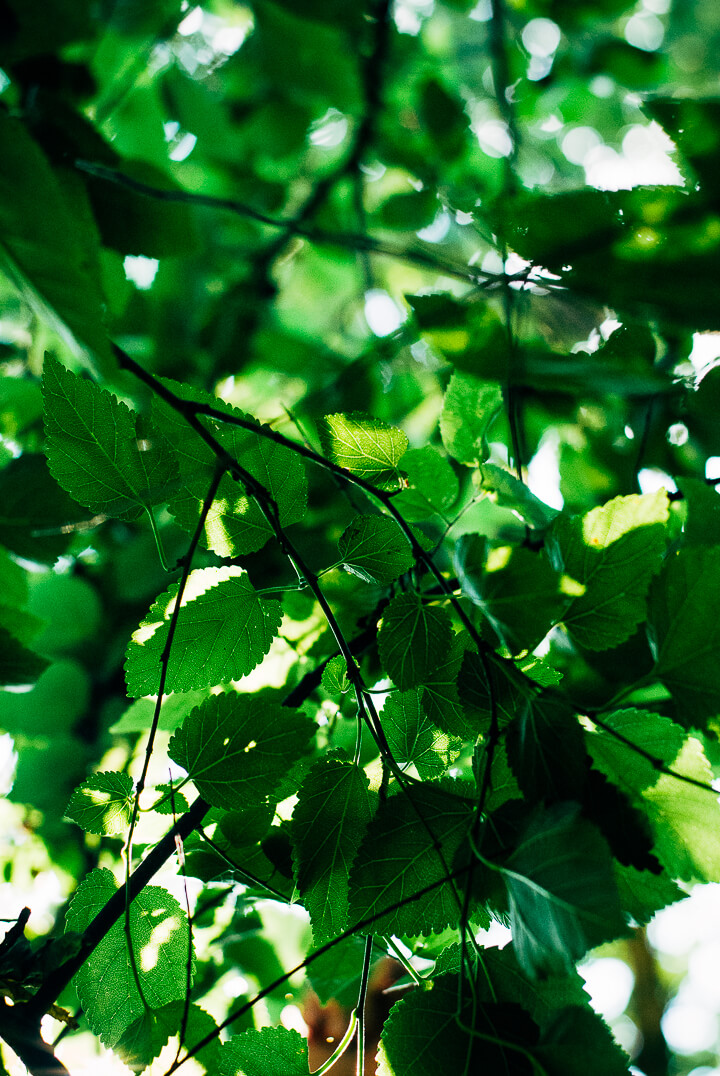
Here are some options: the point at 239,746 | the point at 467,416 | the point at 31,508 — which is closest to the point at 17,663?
the point at 31,508

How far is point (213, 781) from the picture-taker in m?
0.33

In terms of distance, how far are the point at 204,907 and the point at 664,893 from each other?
1.28ft

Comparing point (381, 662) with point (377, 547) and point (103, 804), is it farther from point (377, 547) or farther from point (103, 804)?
point (103, 804)

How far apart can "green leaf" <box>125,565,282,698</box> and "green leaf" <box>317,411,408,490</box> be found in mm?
86

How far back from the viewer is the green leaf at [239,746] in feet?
1.07

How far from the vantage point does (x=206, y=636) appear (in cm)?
35

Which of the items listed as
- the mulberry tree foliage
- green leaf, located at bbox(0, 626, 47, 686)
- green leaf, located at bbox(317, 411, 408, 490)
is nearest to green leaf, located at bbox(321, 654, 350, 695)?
the mulberry tree foliage

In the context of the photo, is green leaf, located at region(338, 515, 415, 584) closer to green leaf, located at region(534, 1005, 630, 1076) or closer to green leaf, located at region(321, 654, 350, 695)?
green leaf, located at region(321, 654, 350, 695)

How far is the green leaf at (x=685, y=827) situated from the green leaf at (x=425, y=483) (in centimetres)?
21

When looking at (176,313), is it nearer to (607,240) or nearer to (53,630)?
(53,630)

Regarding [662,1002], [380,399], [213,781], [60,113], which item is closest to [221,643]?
[213,781]

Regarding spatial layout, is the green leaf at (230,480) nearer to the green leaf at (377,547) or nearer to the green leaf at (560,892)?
the green leaf at (377,547)

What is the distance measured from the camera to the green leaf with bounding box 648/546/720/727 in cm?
29

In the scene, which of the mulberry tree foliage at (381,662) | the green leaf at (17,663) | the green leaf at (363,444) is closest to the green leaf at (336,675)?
the mulberry tree foliage at (381,662)
